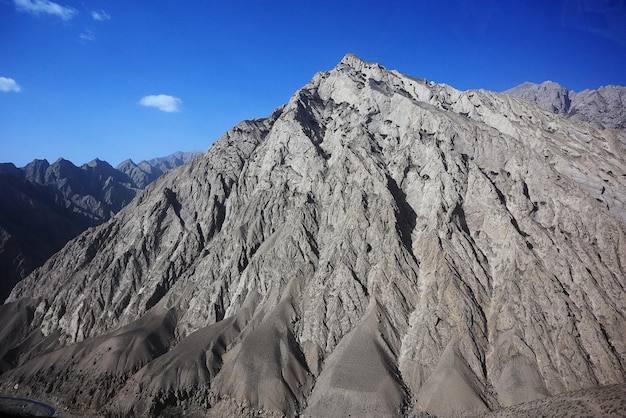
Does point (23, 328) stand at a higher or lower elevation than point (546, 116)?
lower

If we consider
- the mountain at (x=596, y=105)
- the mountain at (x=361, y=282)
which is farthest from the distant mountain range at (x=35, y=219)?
the mountain at (x=596, y=105)

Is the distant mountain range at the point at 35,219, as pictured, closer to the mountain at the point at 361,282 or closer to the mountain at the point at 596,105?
the mountain at the point at 361,282

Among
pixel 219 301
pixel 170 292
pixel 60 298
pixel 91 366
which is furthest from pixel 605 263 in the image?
pixel 60 298

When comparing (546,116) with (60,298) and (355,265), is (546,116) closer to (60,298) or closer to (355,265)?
(355,265)

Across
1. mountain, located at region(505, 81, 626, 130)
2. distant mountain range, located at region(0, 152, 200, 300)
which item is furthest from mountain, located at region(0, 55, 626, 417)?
mountain, located at region(505, 81, 626, 130)

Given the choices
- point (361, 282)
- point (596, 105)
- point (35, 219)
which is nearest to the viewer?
point (361, 282)

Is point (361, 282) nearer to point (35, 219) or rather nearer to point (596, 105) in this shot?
point (35, 219)

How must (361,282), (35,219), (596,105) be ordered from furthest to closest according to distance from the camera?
(596,105) → (35,219) → (361,282)

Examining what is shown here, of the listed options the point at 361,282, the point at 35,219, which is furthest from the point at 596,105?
the point at 35,219
